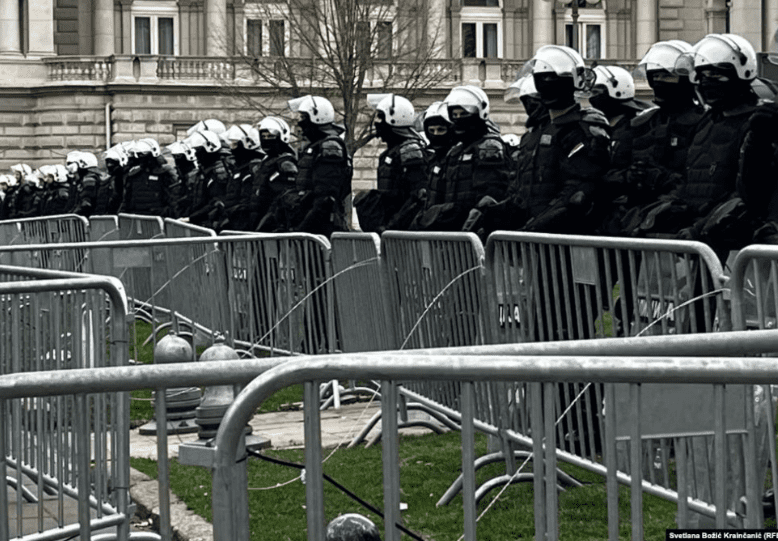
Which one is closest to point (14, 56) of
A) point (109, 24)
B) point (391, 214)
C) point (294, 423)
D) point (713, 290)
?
point (109, 24)

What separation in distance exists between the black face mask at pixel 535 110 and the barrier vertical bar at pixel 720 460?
6470 millimetres

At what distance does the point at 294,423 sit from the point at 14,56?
151 ft

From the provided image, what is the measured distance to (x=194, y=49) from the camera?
189 ft

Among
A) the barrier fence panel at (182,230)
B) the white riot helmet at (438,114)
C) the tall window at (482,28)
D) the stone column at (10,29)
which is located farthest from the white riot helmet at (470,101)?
the tall window at (482,28)

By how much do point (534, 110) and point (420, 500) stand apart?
4932 millimetres

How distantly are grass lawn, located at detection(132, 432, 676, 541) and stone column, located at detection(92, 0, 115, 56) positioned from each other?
4895 cm

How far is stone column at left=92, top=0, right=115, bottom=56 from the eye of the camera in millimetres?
55219

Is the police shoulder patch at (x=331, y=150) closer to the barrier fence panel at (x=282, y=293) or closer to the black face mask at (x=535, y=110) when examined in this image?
the barrier fence panel at (x=282, y=293)

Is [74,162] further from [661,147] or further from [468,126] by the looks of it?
[661,147]

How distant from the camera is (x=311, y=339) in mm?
10102

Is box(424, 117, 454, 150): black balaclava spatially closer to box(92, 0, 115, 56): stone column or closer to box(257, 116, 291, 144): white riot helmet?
box(257, 116, 291, 144): white riot helmet

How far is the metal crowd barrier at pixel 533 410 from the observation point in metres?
2.78

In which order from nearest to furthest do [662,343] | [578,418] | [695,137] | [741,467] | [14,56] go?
1. [662,343]
2. [741,467]
3. [578,418]
4. [695,137]
5. [14,56]

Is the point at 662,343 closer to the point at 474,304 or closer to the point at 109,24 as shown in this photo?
the point at 474,304
